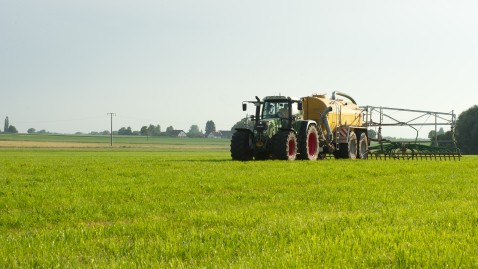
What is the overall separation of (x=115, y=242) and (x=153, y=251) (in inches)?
33.7

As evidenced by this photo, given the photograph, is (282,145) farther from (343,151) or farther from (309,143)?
(343,151)

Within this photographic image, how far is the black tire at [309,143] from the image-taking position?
24406mm

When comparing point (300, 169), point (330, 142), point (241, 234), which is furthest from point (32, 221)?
point (330, 142)

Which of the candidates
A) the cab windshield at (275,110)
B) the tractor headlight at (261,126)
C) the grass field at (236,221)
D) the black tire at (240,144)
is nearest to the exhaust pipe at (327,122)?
the cab windshield at (275,110)

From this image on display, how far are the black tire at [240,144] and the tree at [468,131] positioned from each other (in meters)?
53.9

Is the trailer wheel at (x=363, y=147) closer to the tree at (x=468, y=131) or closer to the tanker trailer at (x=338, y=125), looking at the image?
the tanker trailer at (x=338, y=125)

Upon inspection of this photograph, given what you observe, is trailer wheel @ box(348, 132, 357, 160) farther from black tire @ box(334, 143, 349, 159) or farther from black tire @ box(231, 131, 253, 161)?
black tire @ box(231, 131, 253, 161)

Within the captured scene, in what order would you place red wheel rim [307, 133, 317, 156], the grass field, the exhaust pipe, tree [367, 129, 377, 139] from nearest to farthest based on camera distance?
1. the grass field
2. red wheel rim [307, 133, 317, 156]
3. the exhaust pipe
4. tree [367, 129, 377, 139]

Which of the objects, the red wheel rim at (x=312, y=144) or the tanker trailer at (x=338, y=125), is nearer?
the red wheel rim at (x=312, y=144)

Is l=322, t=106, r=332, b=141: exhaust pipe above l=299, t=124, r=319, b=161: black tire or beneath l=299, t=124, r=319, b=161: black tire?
above

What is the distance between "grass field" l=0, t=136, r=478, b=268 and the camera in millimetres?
6004

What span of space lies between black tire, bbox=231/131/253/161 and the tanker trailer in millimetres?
4275

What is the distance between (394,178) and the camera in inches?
622

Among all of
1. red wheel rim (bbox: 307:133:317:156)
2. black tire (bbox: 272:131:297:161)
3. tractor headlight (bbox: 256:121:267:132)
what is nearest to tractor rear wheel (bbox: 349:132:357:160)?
red wheel rim (bbox: 307:133:317:156)
